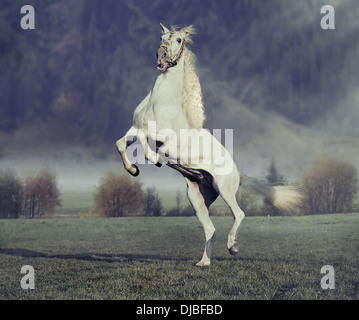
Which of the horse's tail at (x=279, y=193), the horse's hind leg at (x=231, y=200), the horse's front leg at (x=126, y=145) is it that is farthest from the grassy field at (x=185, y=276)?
the horse's front leg at (x=126, y=145)

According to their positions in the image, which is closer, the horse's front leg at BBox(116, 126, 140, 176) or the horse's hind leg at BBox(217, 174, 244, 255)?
the horse's front leg at BBox(116, 126, 140, 176)

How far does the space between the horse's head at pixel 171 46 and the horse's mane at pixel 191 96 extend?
0.17 meters

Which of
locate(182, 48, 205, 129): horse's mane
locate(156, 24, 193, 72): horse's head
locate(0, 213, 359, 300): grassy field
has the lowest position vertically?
locate(0, 213, 359, 300): grassy field

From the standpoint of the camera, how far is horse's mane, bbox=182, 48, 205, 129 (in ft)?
18.0

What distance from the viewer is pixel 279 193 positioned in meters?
6.59

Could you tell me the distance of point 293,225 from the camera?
49.6 ft

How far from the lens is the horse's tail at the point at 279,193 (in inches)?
257

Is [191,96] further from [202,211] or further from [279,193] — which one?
[279,193]

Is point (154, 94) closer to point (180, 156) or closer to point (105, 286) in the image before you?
point (180, 156)

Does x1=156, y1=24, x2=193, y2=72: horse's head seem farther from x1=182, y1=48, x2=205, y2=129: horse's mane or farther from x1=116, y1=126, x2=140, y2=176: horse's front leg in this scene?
x1=116, y1=126, x2=140, y2=176: horse's front leg

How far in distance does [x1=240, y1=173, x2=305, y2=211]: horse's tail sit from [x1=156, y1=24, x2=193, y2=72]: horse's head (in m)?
2.50

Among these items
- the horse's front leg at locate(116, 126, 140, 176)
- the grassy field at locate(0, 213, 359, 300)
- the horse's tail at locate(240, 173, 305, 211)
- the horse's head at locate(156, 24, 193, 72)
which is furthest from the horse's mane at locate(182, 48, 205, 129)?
the grassy field at locate(0, 213, 359, 300)

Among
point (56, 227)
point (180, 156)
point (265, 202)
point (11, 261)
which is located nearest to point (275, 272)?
point (265, 202)
